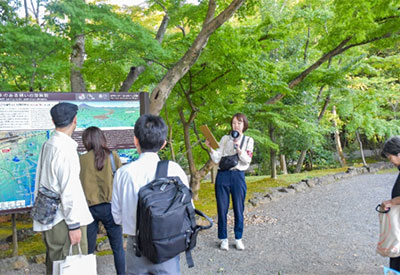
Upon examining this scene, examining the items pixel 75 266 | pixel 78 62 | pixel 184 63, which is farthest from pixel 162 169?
pixel 78 62

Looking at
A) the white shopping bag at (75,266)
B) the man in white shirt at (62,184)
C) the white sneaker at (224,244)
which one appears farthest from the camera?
the white sneaker at (224,244)

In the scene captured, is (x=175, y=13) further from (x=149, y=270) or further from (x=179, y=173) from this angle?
(x=149, y=270)

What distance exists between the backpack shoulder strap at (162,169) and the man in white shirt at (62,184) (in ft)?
2.87

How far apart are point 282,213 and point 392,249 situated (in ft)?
13.3

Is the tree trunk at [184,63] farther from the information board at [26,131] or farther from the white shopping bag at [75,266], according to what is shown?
the white shopping bag at [75,266]

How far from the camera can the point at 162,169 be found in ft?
6.89

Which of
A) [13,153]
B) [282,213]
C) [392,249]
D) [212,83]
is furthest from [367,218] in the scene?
[13,153]

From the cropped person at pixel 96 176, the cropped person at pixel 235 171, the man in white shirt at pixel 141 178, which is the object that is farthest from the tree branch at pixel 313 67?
the man in white shirt at pixel 141 178

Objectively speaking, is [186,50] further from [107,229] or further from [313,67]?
[107,229]

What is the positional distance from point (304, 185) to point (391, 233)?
7046 mm

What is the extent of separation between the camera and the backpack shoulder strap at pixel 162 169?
2076mm

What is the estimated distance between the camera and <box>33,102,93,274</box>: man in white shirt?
2512 millimetres

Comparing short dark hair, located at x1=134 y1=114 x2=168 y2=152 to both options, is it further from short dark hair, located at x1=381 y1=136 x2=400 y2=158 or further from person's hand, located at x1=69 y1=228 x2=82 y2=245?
short dark hair, located at x1=381 y1=136 x2=400 y2=158

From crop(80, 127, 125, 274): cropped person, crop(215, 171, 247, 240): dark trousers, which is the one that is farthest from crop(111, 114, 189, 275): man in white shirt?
crop(215, 171, 247, 240): dark trousers
